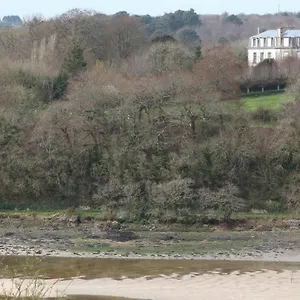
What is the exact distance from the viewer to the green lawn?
124 ft

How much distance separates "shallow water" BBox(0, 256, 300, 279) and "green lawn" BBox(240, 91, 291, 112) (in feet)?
44.5

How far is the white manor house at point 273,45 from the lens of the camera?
2299 inches

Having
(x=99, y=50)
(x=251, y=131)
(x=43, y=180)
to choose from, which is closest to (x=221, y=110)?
(x=251, y=131)

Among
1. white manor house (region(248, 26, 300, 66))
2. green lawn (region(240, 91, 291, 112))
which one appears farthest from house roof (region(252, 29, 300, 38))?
green lawn (region(240, 91, 291, 112))

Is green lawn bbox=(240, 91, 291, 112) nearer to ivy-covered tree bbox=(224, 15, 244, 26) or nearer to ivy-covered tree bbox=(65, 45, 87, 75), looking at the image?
ivy-covered tree bbox=(65, 45, 87, 75)

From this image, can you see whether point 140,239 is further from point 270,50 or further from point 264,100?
point 270,50

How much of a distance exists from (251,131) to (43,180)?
10002 mm

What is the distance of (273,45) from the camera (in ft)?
196

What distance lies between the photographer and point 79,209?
32750 mm

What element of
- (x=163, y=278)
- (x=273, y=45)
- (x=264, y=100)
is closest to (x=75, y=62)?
(x=264, y=100)

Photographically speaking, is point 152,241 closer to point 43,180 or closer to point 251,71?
point 43,180

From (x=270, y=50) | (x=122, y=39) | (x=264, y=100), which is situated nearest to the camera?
(x=264, y=100)

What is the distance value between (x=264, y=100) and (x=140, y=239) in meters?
17.2

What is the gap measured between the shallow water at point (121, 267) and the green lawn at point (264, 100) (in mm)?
13569
